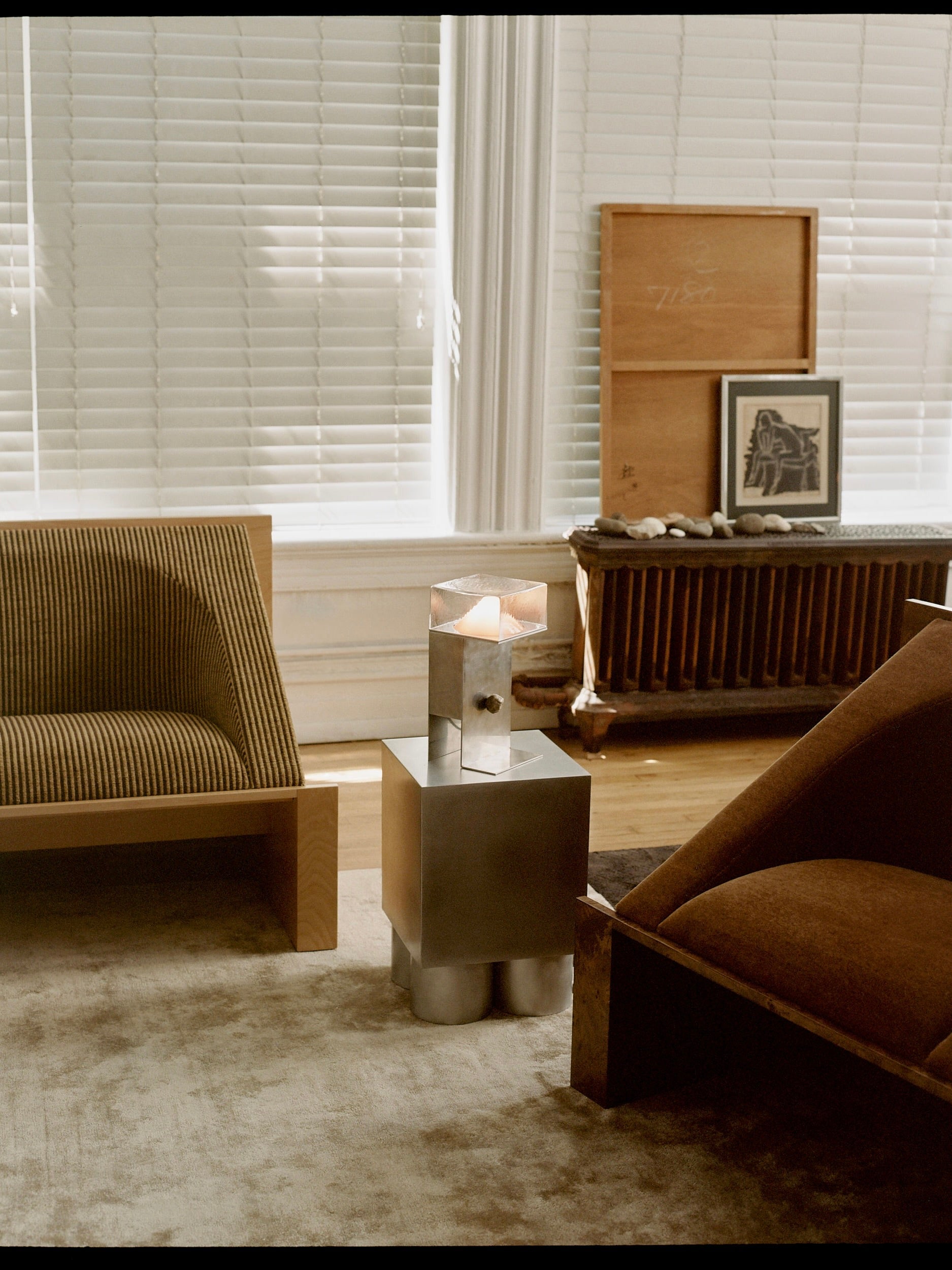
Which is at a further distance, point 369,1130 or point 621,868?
point 621,868

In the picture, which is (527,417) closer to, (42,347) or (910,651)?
(42,347)

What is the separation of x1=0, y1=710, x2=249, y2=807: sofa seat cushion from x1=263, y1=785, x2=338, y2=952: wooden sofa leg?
0.43ft

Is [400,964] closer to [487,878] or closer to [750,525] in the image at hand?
[487,878]

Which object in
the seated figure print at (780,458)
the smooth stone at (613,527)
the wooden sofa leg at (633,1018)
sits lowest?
the wooden sofa leg at (633,1018)

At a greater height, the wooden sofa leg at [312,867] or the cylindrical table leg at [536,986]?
the wooden sofa leg at [312,867]

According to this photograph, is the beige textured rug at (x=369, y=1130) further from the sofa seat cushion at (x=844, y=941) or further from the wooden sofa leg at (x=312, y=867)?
the sofa seat cushion at (x=844, y=941)

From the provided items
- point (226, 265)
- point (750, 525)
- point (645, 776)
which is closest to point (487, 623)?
point (645, 776)

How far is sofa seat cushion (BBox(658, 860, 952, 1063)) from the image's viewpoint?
1.54 metres

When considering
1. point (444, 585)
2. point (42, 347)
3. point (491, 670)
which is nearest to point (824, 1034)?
point (491, 670)

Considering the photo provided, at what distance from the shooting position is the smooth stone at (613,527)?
12.7ft

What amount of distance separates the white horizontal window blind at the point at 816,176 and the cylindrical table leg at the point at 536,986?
7.17ft

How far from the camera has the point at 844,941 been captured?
1.65 metres

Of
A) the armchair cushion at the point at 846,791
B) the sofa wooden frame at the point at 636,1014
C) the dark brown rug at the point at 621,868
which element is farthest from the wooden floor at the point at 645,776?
the armchair cushion at the point at 846,791

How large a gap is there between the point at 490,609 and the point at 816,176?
109 inches
